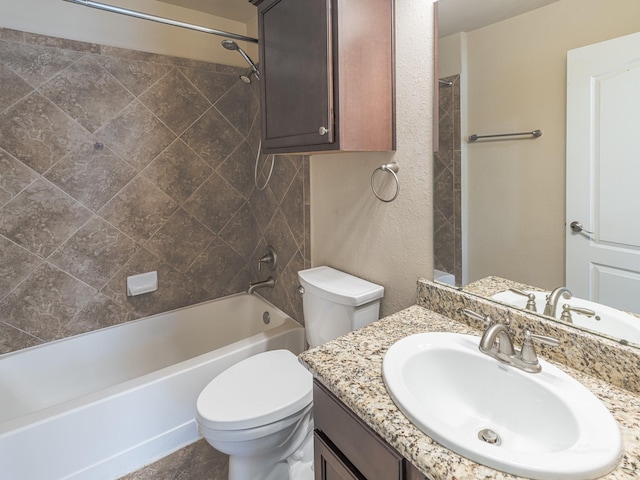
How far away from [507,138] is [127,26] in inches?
86.4

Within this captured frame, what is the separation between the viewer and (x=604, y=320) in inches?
35.9

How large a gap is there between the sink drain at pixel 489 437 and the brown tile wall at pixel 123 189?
52.1 inches

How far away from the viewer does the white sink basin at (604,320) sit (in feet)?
2.84

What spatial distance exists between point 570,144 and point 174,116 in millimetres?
2146

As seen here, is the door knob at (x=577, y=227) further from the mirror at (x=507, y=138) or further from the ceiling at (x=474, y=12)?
the ceiling at (x=474, y=12)

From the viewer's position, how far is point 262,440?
134cm

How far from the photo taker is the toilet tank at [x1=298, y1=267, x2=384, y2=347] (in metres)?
1.42

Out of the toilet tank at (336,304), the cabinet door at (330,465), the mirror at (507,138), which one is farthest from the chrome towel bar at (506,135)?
Result: the cabinet door at (330,465)

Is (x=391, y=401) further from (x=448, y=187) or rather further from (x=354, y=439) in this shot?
(x=448, y=187)

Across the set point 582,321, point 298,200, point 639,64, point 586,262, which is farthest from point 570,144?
point 298,200

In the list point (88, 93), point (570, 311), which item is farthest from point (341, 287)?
point (88, 93)

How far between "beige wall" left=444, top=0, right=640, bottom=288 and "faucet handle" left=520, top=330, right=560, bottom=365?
0.64ft

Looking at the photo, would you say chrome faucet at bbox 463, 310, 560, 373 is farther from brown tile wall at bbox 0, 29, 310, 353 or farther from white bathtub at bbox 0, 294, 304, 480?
white bathtub at bbox 0, 294, 304, 480

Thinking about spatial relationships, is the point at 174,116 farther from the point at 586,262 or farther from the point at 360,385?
the point at 586,262
